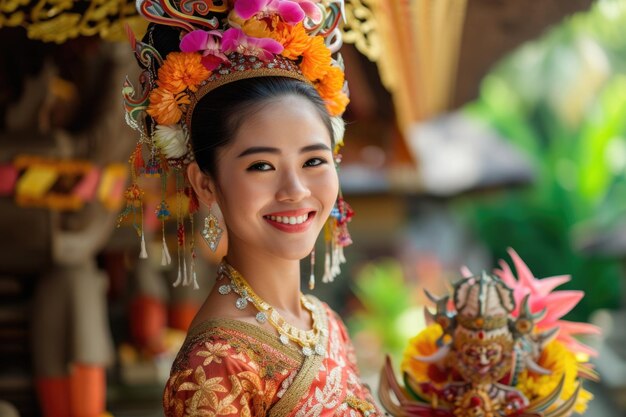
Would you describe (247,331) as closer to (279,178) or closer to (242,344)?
(242,344)

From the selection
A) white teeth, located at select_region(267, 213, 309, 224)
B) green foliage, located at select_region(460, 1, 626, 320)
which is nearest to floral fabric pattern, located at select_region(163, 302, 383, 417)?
white teeth, located at select_region(267, 213, 309, 224)

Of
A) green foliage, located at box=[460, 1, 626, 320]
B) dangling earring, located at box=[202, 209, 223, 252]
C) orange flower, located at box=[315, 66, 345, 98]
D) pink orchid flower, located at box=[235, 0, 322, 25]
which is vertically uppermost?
green foliage, located at box=[460, 1, 626, 320]

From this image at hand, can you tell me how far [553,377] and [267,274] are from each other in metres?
0.84

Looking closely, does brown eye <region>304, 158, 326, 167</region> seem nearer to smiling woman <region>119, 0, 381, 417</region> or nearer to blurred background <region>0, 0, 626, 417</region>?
smiling woman <region>119, 0, 381, 417</region>

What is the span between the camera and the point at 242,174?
192 centimetres

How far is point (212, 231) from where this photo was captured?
1998 mm

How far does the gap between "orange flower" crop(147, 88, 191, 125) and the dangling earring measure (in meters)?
0.25

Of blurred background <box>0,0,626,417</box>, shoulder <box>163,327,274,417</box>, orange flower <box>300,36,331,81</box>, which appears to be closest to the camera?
shoulder <box>163,327,274,417</box>

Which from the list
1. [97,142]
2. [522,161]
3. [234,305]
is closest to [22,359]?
[97,142]

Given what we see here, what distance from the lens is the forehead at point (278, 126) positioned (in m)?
1.92

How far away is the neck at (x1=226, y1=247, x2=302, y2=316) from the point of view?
2055 millimetres

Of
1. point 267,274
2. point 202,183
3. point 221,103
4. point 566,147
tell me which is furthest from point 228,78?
point 566,147

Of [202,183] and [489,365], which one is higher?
[202,183]

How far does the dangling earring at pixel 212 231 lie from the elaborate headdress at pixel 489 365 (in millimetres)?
686
